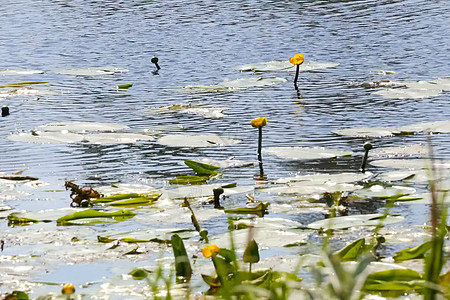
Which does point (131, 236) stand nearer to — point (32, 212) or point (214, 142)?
point (32, 212)

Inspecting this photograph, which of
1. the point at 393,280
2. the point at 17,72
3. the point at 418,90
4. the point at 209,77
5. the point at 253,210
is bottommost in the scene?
Answer: the point at 393,280

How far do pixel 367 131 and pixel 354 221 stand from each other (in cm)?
132

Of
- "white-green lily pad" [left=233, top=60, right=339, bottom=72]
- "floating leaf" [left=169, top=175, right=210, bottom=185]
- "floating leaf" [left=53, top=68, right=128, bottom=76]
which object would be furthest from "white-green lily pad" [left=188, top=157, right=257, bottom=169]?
"floating leaf" [left=53, top=68, right=128, bottom=76]

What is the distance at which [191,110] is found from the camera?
4535 millimetres

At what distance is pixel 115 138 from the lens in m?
3.88

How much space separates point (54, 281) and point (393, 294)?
84 cm

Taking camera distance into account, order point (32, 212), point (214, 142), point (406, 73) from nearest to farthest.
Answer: point (32, 212) → point (214, 142) → point (406, 73)

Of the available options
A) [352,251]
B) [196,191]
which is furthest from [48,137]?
[352,251]

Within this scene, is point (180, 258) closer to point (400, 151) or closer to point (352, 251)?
point (352, 251)

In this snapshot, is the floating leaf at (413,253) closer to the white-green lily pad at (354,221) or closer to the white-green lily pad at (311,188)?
the white-green lily pad at (354,221)

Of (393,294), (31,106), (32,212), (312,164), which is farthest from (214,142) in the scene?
(393,294)

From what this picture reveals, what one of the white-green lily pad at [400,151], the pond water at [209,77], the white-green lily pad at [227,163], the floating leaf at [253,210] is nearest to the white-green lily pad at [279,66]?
the pond water at [209,77]

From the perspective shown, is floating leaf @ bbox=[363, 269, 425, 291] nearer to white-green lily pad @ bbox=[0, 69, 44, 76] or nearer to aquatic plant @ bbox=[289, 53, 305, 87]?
aquatic plant @ bbox=[289, 53, 305, 87]

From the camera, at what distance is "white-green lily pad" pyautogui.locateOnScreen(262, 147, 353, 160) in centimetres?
344
